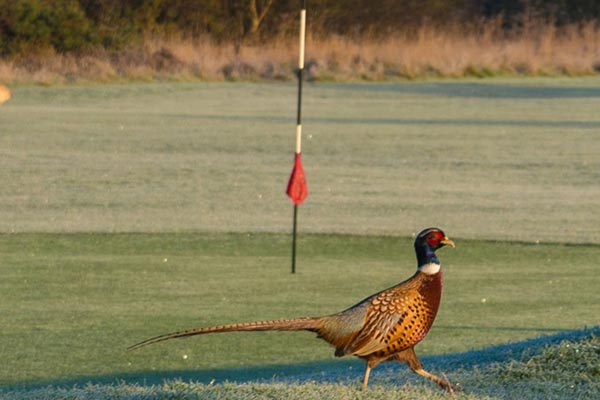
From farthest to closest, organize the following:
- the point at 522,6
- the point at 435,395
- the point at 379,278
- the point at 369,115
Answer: the point at 522,6 → the point at 369,115 → the point at 379,278 → the point at 435,395

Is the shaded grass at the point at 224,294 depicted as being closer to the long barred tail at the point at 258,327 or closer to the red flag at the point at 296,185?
the red flag at the point at 296,185

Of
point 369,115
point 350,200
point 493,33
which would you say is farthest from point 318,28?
point 350,200

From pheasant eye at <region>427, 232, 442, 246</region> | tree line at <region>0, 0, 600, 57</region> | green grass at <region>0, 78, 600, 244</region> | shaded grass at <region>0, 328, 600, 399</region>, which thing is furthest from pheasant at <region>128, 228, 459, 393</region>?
tree line at <region>0, 0, 600, 57</region>

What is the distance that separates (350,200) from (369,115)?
11797mm

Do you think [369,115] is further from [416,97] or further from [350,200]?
[350,200]

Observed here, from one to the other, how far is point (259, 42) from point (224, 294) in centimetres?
3772

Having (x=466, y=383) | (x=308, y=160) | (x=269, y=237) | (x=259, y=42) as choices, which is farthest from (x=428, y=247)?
(x=259, y=42)

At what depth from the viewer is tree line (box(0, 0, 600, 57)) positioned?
41.4 m

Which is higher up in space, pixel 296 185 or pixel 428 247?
pixel 428 247

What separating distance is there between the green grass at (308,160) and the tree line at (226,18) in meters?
8.50

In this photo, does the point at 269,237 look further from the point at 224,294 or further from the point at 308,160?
the point at 308,160

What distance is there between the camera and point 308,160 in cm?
2095

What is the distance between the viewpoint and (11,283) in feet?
34.8

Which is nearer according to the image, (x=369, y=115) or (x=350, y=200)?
(x=350, y=200)
